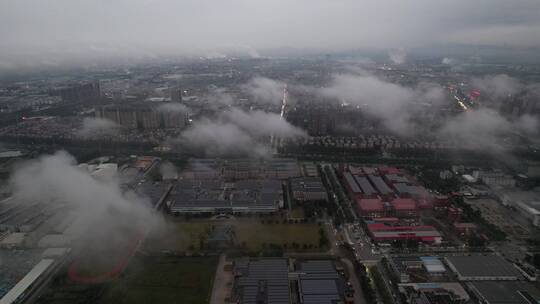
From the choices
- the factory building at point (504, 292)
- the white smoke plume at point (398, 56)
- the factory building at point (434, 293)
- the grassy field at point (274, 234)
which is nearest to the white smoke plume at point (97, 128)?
the grassy field at point (274, 234)

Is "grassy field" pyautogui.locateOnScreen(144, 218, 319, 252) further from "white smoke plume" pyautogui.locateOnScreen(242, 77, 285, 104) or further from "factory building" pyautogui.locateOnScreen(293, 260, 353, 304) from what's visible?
"white smoke plume" pyautogui.locateOnScreen(242, 77, 285, 104)

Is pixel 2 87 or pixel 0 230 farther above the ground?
pixel 2 87

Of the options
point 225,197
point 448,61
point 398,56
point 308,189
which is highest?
point 398,56

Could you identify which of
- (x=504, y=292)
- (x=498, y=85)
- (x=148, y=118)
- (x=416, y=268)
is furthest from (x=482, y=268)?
(x=498, y=85)

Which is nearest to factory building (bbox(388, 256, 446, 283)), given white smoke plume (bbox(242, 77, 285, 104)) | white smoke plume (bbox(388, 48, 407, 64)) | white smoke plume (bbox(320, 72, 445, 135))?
white smoke plume (bbox(320, 72, 445, 135))

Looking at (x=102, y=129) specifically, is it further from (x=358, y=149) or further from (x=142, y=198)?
(x=358, y=149)

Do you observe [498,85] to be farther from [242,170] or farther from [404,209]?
[242,170]

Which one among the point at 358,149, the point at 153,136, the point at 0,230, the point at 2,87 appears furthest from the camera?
the point at 2,87

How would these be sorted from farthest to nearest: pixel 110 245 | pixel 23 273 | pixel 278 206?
pixel 278 206 → pixel 110 245 → pixel 23 273

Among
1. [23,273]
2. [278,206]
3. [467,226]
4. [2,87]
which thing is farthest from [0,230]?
[2,87]
